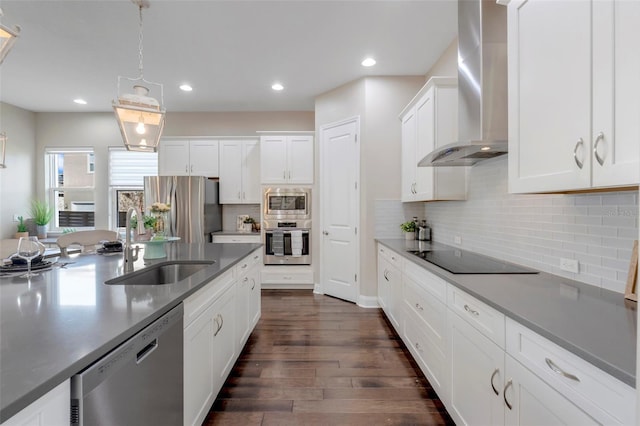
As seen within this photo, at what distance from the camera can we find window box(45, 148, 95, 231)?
17.7 ft

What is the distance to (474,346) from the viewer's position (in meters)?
1.41

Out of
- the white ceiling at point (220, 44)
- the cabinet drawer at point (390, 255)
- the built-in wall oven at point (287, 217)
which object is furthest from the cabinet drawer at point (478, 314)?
the built-in wall oven at point (287, 217)

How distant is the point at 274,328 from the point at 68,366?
2.56 metres

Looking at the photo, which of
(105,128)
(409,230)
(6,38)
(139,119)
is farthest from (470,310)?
(105,128)

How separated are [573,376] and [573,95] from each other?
0.98 metres

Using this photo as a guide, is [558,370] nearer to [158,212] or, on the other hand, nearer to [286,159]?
[158,212]

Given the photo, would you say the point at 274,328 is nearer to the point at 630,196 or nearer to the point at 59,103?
the point at 630,196

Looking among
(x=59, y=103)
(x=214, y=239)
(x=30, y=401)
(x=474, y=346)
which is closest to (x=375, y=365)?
(x=474, y=346)

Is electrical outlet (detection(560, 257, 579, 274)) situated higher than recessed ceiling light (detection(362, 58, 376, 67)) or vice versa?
recessed ceiling light (detection(362, 58, 376, 67))

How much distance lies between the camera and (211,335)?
1735 millimetres

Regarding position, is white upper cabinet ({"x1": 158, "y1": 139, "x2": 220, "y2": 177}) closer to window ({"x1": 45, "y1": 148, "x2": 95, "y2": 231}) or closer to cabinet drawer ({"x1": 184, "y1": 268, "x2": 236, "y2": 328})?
window ({"x1": 45, "y1": 148, "x2": 95, "y2": 231})

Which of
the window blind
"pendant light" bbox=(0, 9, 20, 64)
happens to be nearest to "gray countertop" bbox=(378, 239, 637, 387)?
"pendant light" bbox=(0, 9, 20, 64)

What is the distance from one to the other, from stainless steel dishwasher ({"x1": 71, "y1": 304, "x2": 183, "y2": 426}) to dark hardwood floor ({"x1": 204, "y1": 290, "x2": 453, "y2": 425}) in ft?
2.47

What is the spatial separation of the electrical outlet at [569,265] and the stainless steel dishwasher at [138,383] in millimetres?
1987
